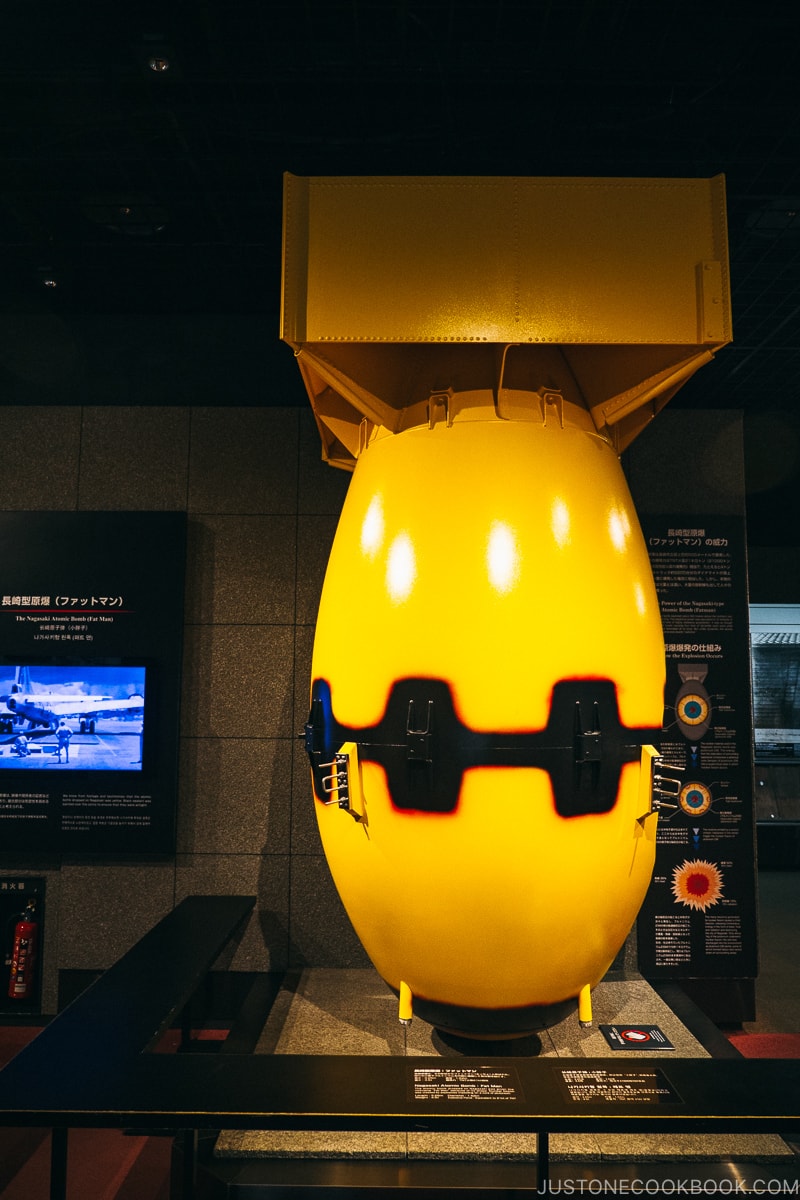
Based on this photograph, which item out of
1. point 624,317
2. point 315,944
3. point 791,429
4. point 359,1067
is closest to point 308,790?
point 315,944

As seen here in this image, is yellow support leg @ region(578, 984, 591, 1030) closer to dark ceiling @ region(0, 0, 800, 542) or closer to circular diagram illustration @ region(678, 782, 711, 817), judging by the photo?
circular diagram illustration @ region(678, 782, 711, 817)

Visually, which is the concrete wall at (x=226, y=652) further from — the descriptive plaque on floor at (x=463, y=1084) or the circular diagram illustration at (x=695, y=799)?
the descriptive plaque on floor at (x=463, y=1084)

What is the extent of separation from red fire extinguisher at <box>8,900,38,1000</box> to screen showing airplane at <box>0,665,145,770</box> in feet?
2.63

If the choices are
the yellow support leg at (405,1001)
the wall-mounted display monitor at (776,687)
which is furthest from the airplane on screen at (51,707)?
the wall-mounted display monitor at (776,687)

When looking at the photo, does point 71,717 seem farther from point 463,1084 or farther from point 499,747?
point 463,1084

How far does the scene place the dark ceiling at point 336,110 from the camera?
2713 mm

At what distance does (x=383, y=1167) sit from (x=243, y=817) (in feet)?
6.28

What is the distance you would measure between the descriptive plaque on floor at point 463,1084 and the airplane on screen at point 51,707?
8.53ft

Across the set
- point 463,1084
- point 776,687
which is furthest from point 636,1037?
point 776,687

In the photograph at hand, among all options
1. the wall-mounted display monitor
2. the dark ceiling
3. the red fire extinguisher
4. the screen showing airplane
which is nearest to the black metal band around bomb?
the screen showing airplane

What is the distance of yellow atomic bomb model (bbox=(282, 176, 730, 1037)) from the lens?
2.13m

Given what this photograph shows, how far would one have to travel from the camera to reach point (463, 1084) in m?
1.75

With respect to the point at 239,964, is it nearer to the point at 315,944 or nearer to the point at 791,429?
the point at 315,944

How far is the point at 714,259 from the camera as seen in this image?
7.73 ft
